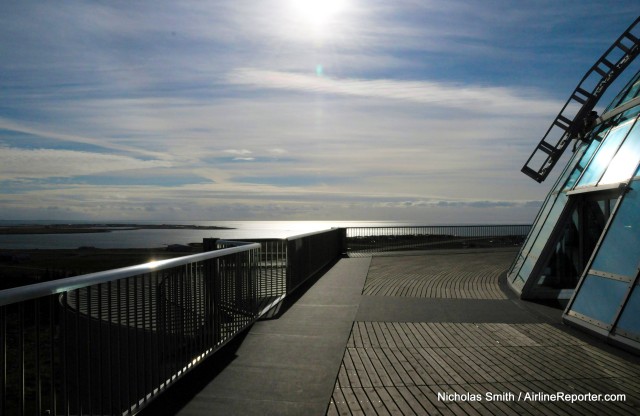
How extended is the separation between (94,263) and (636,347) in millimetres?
51934

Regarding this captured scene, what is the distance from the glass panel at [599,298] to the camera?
696 centimetres

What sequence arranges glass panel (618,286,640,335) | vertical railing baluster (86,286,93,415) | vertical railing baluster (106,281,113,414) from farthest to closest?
glass panel (618,286,640,335) → vertical railing baluster (106,281,113,414) → vertical railing baluster (86,286,93,415)

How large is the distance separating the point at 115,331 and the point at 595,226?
9179 millimetres

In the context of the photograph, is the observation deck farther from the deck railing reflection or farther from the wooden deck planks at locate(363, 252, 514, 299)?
the wooden deck planks at locate(363, 252, 514, 299)

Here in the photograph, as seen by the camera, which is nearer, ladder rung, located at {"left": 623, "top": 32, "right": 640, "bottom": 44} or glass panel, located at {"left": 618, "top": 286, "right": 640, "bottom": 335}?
glass panel, located at {"left": 618, "top": 286, "right": 640, "bottom": 335}

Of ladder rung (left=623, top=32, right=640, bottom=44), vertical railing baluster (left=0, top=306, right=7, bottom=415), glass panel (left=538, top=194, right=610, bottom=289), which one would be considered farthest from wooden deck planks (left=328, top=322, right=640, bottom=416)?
ladder rung (left=623, top=32, right=640, bottom=44)

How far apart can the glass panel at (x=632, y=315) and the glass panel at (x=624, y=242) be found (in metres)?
0.31

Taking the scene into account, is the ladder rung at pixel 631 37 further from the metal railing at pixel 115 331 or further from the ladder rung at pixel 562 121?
the metal railing at pixel 115 331

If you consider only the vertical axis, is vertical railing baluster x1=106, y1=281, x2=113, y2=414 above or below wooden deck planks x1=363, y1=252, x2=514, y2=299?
above

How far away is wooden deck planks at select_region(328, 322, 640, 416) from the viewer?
4621mm

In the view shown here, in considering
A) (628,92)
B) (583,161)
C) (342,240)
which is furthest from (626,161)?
(342,240)

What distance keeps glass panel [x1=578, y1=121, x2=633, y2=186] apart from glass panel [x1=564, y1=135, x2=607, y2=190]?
62cm

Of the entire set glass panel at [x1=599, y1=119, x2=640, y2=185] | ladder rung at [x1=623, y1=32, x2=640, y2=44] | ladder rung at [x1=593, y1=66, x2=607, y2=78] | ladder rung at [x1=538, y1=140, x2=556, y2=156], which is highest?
ladder rung at [x1=623, y1=32, x2=640, y2=44]

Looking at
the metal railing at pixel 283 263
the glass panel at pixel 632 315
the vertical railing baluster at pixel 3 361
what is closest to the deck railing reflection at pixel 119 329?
the vertical railing baluster at pixel 3 361
